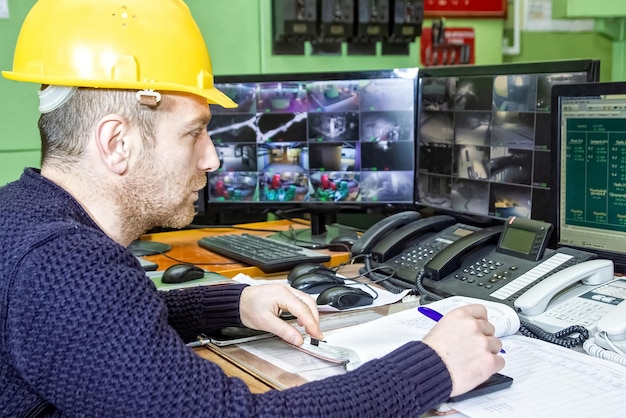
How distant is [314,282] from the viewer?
150cm

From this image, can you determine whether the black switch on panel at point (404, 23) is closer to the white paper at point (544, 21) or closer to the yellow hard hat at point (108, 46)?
the white paper at point (544, 21)

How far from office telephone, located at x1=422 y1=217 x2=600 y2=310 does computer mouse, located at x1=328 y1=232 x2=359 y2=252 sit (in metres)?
0.48

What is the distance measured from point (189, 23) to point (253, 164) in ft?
3.51

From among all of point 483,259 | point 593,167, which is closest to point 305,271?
point 483,259

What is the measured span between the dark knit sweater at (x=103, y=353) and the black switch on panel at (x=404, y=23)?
192 cm

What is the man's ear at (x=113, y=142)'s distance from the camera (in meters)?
0.95

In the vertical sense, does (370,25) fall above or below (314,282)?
Answer: above

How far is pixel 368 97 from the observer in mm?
2004

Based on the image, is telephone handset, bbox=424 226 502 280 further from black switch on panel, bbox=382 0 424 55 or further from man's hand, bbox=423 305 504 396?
black switch on panel, bbox=382 0 424 55

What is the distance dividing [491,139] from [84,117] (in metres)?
1.03

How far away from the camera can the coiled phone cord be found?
117 cm

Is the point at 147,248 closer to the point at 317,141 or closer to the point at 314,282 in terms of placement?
the point at 317,141

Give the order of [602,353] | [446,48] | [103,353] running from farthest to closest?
[446,48] → [602,353] → [103,353]

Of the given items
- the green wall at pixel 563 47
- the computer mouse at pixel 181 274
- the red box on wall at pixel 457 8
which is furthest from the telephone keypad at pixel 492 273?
the green wall at pixel 563 47
